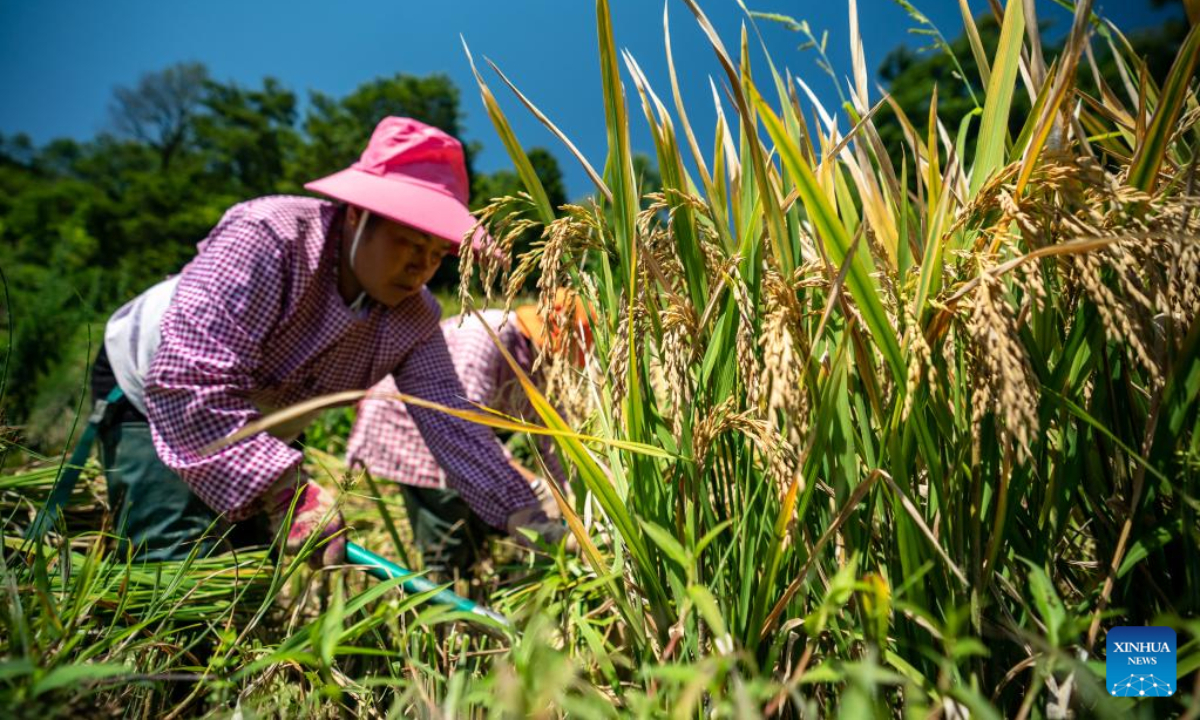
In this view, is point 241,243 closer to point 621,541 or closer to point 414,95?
point 621,541

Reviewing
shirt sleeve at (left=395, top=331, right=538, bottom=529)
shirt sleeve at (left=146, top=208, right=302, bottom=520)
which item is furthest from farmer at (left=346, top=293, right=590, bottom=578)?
shirt sleeve at (left=146, top=208, right=302, bottom=520)

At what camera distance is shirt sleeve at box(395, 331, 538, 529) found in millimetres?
1846

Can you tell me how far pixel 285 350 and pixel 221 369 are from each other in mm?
322

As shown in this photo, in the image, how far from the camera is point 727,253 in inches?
31.7

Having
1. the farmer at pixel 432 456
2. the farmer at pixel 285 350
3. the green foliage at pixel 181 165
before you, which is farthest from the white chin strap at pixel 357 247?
the green foliage at pixel 181 165

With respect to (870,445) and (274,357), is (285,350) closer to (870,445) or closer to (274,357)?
(274,357)

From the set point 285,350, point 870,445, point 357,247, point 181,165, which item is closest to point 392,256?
point 357,247

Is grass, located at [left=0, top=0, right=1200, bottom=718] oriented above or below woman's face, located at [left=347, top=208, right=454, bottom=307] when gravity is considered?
below

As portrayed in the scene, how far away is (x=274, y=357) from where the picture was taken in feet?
5.66

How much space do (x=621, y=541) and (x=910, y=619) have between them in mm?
316

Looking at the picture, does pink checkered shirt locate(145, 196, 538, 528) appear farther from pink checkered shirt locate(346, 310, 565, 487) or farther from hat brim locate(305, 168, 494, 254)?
pink checkered shirt locate(346, 310, 565, 487)

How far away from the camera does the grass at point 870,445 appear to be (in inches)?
21.0

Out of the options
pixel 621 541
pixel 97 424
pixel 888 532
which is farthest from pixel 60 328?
pixel 888 532

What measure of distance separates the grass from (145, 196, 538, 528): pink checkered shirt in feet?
1.62
